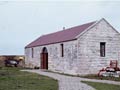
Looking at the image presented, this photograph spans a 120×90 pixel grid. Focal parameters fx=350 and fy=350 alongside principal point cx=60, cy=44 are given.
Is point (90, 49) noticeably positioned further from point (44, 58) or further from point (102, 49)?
point (44, 58)

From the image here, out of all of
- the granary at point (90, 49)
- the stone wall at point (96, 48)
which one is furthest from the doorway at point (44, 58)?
the stone wall at point (96, 48)

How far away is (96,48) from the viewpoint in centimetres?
3491

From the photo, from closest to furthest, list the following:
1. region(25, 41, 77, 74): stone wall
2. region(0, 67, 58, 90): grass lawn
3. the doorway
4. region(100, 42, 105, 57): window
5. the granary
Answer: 1. region(0, 67, 58, 90): grass lawn
2. the granary
3. region(25, 41, 77, 74): stone wall
4. region(100, 42, 105, 57): window
5. the doorway

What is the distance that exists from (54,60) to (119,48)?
27.6 feet

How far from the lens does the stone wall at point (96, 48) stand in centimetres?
3419

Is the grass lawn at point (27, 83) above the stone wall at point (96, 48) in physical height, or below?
below

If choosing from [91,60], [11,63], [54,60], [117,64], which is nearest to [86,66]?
[91,60]

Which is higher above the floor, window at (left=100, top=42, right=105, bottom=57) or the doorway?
window at (left=100, top=42, right=105, bottom=57)

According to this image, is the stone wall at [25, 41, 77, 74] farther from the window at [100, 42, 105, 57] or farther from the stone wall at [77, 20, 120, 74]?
the window at [100, 42, 105, 57]

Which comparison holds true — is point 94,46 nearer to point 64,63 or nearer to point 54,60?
point 64,63

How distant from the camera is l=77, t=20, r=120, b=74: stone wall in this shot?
3419 cm

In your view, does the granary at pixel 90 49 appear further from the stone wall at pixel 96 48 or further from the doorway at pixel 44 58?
the doorway at pixel 44 58

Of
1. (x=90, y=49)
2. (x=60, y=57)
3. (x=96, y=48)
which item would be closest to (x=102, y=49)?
(x=96, y=48)

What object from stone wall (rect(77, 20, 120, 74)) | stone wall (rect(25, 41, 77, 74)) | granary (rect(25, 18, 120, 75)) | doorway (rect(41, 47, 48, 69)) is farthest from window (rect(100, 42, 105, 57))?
doorway (rect(41, 47, 48, 69))
